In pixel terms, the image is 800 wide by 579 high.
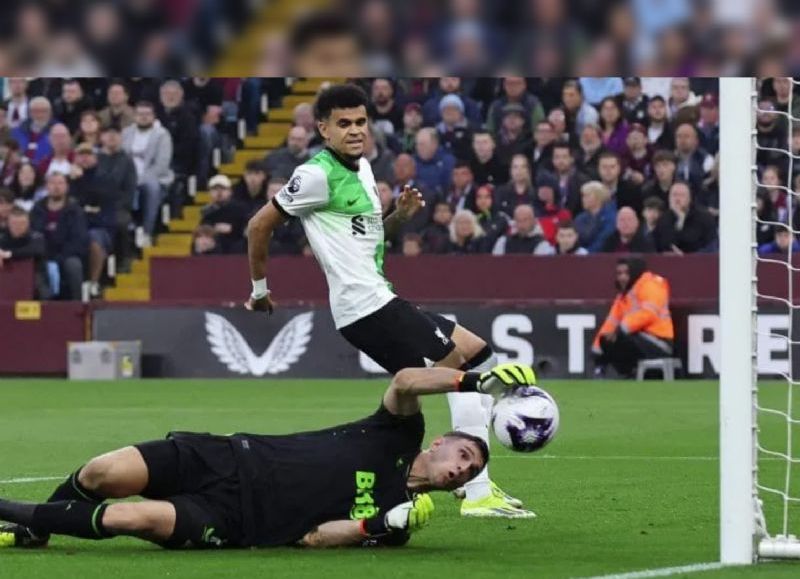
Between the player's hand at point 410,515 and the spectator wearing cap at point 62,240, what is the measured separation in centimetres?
1656

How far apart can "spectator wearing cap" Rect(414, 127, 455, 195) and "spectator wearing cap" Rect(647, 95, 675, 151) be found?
2742mm

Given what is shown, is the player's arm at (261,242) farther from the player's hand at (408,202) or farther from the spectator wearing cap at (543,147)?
the spectator wearing cap at (543,147)

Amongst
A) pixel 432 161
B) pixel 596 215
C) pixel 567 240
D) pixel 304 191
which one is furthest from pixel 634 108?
pixel 304 191

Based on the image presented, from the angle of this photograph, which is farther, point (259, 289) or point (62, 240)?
point (62, 240)

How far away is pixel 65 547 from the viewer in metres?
7.09

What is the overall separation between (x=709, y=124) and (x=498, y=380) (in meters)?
16.6

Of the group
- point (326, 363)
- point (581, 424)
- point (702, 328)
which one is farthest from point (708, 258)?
point (581, 424)

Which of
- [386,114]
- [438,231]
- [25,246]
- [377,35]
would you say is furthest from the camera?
[386,114]

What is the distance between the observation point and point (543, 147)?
22500mm

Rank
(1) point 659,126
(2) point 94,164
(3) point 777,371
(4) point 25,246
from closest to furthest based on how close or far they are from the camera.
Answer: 1. (3) point 777,371
2. (1) point 659,126
3. (4) point 25,246
4. (2) point 94,164

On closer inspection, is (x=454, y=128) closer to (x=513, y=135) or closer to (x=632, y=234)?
(x=513, y=135)

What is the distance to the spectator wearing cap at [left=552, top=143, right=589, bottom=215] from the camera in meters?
22.1

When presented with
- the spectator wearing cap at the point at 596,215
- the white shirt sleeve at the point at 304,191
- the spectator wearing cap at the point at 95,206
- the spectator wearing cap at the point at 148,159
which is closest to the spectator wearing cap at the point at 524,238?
the spectator wearing cap at the point at 596,215

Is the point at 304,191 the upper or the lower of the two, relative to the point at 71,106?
lower
